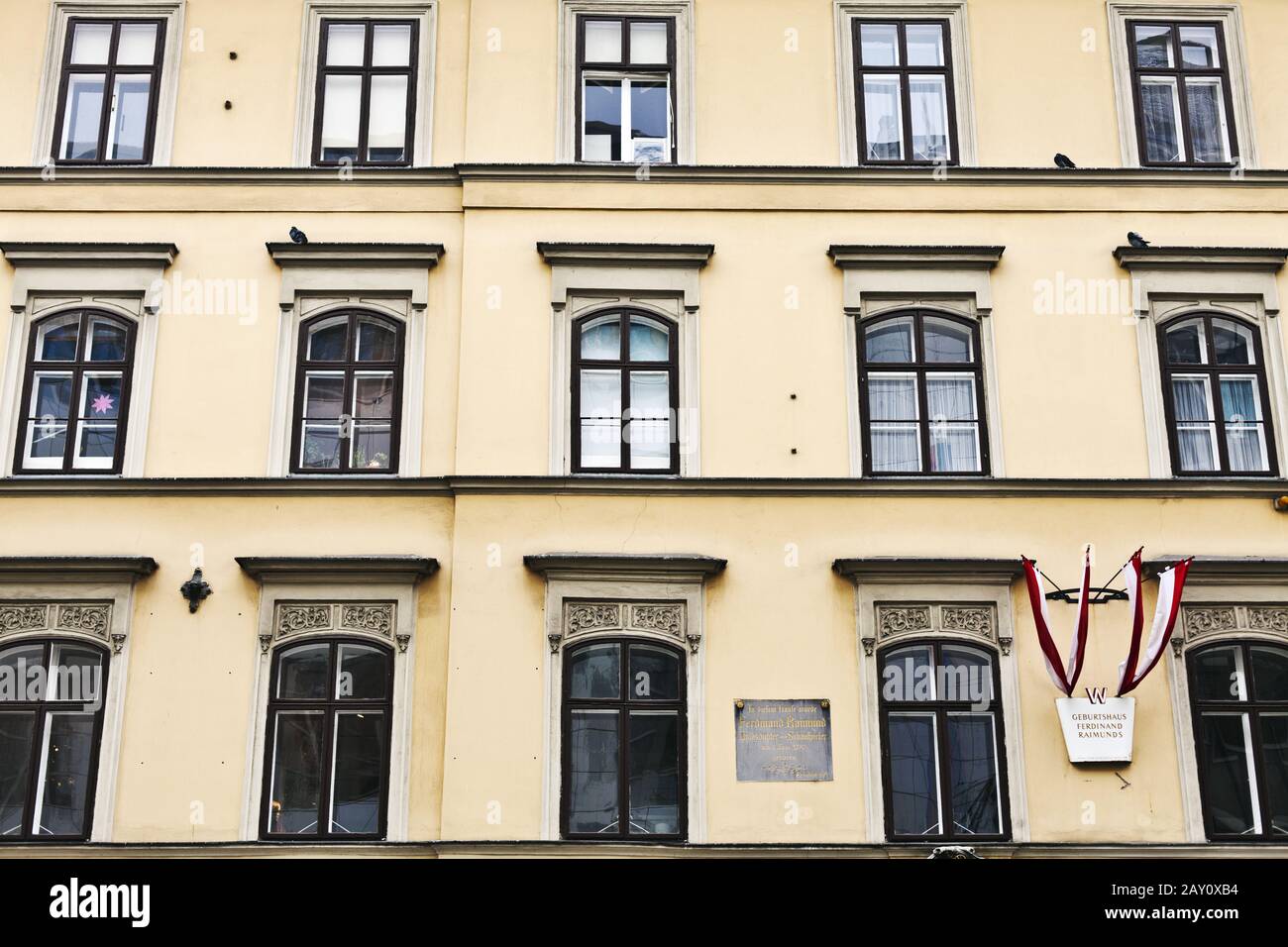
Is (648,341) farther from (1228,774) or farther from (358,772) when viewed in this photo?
(1228,774)

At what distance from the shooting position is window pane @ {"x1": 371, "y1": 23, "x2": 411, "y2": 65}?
635 inches

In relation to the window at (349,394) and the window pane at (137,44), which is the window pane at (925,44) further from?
the window pane at (137,44)

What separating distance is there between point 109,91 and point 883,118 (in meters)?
8.15

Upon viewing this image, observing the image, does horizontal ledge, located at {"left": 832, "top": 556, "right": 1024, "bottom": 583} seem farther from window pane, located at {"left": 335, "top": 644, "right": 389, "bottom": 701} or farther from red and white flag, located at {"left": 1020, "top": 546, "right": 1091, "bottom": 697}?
window pane, located at {"left": 335, "top": 644, "right": 389, "bottom": 701}

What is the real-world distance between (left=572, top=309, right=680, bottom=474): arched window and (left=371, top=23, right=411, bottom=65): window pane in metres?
3.71

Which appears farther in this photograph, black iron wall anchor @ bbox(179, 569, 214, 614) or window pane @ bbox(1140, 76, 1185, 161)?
window pane @ bbox(1140, 76, 1185, 161)

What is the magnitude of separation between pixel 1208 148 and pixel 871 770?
7498 millimetres

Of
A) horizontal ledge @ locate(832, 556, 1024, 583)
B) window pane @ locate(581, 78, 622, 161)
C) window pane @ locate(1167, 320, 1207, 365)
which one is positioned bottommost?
horizontal ledge @ locate(832, 556, 1024, 583)

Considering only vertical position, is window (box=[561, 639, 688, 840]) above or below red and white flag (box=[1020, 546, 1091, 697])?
below

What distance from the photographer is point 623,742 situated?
1369cm

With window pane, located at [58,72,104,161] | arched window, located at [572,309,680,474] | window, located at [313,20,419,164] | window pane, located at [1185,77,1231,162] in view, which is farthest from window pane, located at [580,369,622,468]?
window pane, located at [1185,77,1231,162]

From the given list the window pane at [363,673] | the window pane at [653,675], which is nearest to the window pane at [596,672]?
the window pane at [653,675]
